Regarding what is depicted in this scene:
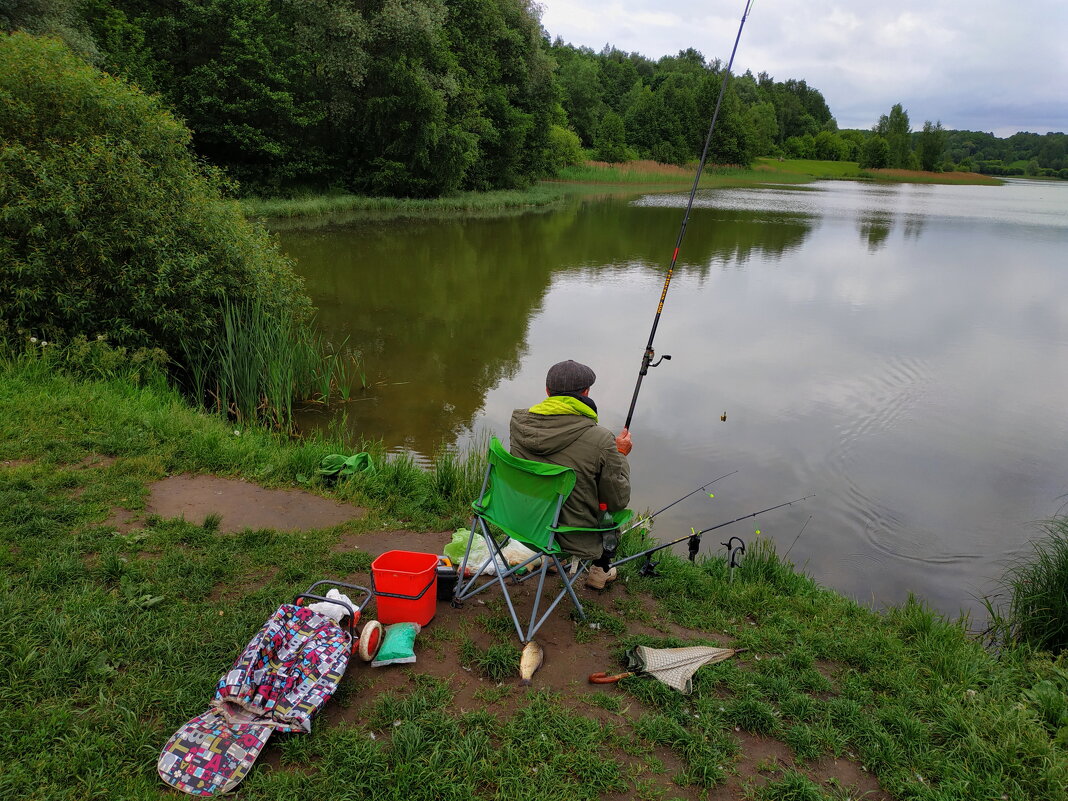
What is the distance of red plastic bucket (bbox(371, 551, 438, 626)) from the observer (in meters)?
3.19

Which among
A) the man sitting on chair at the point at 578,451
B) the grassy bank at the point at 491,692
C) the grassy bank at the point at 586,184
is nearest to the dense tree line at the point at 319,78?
the grassy bank at the point at 586,184

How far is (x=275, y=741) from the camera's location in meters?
2.51

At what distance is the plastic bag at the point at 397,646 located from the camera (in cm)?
299

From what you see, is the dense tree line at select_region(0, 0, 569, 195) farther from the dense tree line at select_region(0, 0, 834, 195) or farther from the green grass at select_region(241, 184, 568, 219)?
the green grass at select_region(241, 184, 568, 219)

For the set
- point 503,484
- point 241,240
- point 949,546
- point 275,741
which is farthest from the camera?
point 241,240

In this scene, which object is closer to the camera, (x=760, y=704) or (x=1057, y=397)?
(x=760, y=704)

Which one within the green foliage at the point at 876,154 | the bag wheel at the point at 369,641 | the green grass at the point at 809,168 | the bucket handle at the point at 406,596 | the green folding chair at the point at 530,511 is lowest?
the bag wheel at the point at 369,641

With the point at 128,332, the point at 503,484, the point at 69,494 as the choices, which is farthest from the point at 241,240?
the point at 503,484

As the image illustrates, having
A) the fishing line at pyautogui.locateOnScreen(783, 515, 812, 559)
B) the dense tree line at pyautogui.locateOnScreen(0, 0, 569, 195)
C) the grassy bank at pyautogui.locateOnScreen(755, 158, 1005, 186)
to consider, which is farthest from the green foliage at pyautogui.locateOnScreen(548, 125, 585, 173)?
the fishing line at pyautogui.locateOnScreen(783, 515, 812, 559)

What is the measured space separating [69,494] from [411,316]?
25.6 ft

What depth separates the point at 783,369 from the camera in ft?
31.5

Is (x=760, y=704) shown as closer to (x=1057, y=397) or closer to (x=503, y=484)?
(x=503, y=484)

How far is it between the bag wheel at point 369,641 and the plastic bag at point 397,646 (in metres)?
0.04

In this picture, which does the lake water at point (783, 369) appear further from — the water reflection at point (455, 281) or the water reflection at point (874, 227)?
the water reflection at point (874, 227)
